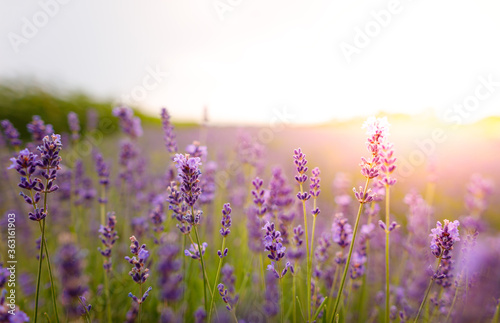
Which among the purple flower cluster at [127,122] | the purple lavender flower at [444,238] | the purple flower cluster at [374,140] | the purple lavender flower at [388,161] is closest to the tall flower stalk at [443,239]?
the purple lavender flower at [444,238]

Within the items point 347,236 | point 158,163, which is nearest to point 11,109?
point 158,163

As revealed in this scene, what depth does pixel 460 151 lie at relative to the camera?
6.75m

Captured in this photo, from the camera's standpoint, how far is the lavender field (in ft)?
4.45

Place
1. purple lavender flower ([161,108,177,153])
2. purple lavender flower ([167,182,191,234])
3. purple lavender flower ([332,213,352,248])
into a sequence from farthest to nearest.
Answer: purple lavender flower ([161,108,177,153])
purple lavender flower ([332,213,352,248])
purple lavender flower ([167,182,191,234])

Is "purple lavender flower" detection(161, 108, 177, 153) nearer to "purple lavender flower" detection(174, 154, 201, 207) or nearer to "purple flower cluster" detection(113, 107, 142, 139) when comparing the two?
"purple flower cluster" detection(113, 107, 142, 139)

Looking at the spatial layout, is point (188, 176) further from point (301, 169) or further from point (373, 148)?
point (373, 148)

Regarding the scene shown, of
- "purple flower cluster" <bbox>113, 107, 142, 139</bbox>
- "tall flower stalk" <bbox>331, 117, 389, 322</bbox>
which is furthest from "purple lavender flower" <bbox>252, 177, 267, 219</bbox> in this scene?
"purple flower cluster" <bbox>113, 107, 142, 139</bbox>

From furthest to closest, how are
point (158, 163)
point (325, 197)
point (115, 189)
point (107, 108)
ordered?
point (107, 108) < point (158, 163) < point (325, 197) < point (115, 189)

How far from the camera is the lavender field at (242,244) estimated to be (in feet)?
4.45

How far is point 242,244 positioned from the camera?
119 inches

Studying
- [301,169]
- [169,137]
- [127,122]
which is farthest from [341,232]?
[127,122]

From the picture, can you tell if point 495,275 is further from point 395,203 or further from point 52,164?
point 395,203

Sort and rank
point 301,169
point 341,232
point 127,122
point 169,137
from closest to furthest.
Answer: point 301,169 < point 341,232 < point 169,137 < point 127,122

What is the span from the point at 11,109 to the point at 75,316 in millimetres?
9799
